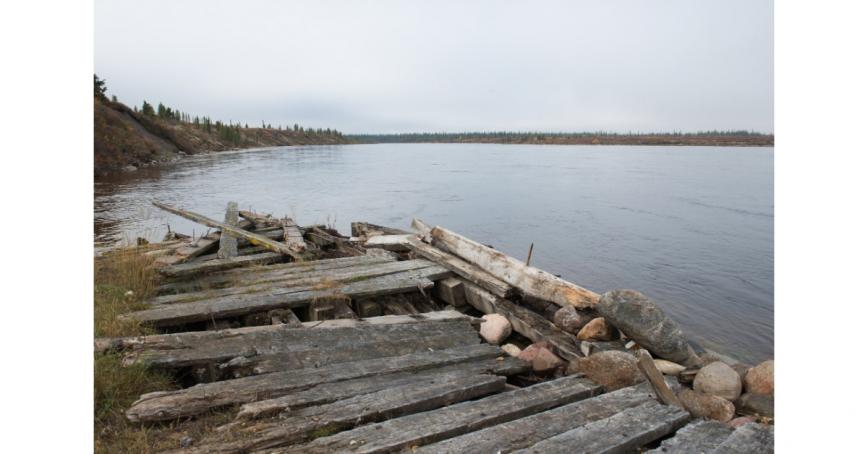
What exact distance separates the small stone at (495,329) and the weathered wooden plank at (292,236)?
3.86 metres

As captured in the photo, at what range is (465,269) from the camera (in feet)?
22.5

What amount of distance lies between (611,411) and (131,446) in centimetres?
309

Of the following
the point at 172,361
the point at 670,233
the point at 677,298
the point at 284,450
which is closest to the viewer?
the point at 284,450

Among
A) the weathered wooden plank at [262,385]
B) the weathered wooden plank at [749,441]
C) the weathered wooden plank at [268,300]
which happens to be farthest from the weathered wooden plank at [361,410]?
the weathered wooden plank at [268,300]

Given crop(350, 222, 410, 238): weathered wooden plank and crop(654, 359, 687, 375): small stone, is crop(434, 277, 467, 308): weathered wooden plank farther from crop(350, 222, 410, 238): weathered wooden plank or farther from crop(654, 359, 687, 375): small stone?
crop(350, 222, 410, 238): weathered wooden plank

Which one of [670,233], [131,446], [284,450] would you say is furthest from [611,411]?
[670,233]

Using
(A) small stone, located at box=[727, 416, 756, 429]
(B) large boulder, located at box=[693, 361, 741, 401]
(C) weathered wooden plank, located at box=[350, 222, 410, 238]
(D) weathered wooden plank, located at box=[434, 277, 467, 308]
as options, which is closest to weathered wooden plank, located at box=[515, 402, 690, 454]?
(A) small stone, located at box=[727, 416, 756, 429]

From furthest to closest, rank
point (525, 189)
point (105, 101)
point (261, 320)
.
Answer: point (105, 101) → point (525, 189) → point (261, 320)

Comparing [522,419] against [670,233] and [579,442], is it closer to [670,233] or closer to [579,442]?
[579,442]

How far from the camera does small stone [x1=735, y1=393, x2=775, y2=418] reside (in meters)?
4.34

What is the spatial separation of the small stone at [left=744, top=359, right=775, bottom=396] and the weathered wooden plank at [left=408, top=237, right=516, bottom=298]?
8.88 ft

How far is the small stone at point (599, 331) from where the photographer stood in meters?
5.01

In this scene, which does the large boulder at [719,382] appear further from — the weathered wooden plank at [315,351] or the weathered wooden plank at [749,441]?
the weathered wooden plank at [315,351]

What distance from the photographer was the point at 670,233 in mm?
16438
